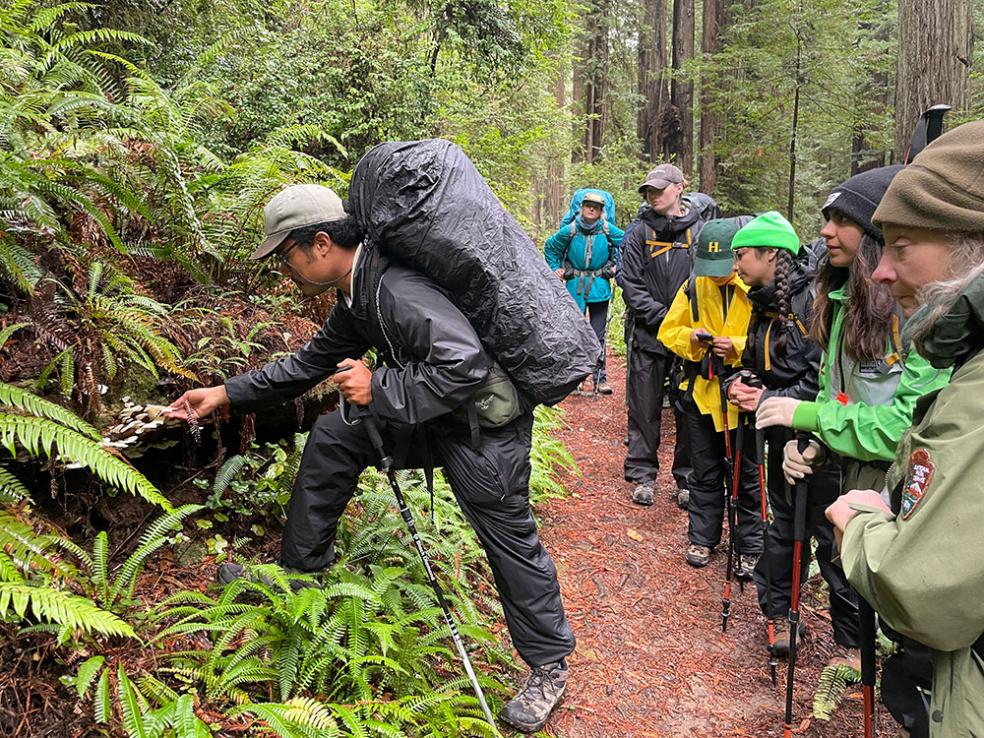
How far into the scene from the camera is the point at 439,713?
323 centimetres

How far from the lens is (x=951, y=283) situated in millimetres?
1857

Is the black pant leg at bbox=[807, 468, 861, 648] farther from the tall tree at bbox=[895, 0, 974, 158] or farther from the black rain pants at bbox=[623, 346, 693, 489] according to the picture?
the tall tree at bbox=[895, 0, 974, 158]

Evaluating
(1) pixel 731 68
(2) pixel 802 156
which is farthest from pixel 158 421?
(2) pixel 802 156

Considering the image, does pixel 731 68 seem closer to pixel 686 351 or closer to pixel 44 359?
pixel 686 351

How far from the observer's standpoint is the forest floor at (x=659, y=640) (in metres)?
3.83

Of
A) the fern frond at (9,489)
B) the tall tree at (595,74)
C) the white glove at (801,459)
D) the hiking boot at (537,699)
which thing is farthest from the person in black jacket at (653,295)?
the tall tree at (595,74)

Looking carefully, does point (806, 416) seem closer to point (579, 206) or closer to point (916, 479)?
point (916, 479)

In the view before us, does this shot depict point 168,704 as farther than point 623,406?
No

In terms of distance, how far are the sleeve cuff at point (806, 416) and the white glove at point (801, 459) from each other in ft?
0.52

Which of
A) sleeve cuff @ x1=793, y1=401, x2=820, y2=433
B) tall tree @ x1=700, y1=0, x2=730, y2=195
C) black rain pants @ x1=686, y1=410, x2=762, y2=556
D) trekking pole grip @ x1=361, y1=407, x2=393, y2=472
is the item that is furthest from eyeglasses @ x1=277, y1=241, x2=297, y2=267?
tall tree @ x1=700, y1=0, x2=730, y2=195

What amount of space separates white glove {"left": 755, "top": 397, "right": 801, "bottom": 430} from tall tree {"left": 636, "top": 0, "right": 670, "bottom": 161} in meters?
14.1

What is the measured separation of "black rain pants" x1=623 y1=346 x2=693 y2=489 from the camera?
21.9 feet

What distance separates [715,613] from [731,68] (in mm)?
11937

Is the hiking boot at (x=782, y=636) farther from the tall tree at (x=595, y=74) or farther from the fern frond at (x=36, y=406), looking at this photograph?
the tall tree at (x=595, y=74)
